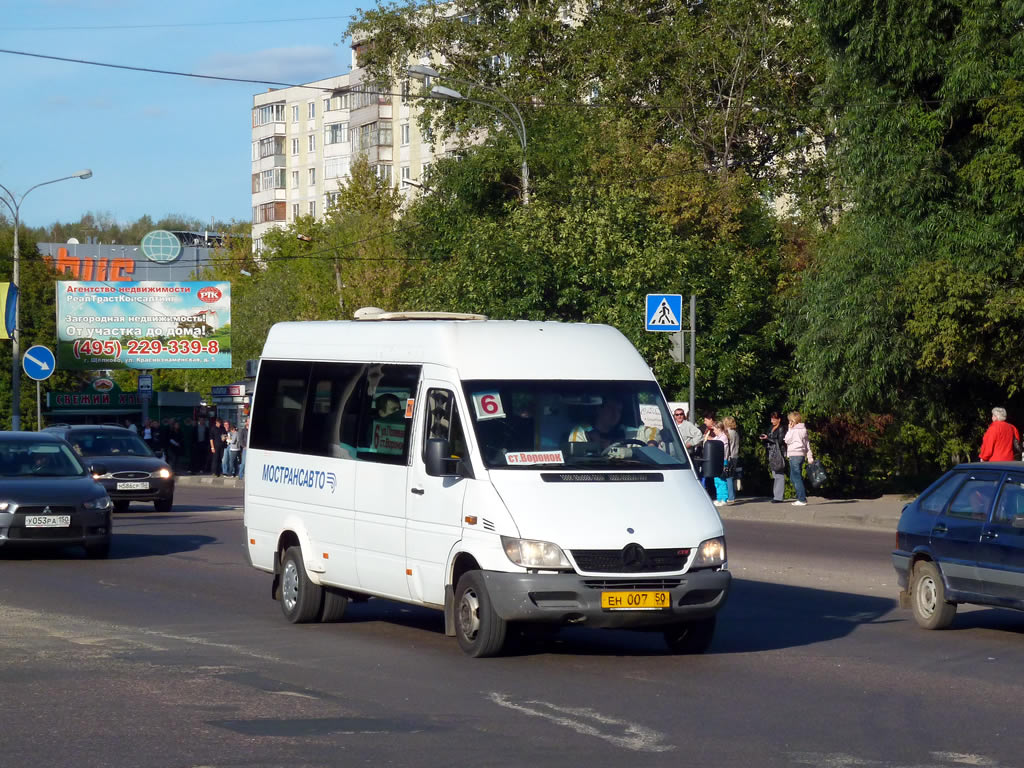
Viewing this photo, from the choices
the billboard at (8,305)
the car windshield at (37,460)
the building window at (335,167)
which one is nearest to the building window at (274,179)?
the building window at (335,167)

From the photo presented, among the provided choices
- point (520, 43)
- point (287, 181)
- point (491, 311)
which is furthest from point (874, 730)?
point (287, 181)

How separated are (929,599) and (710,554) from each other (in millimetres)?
3111

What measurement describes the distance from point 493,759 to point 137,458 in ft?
75.9

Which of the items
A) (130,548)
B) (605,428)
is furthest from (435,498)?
(130,548)

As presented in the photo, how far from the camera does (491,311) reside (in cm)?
3784

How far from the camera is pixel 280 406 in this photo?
13.8 m

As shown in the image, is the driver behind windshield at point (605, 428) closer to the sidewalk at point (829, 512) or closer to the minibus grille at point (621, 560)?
the minibus grille at point (621, 560)

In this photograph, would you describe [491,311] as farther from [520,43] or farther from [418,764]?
[418,764]

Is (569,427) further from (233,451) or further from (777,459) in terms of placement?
(233,451)

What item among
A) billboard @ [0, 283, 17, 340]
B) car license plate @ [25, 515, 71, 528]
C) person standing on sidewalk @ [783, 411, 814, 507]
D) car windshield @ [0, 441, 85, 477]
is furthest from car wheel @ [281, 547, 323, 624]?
billboard @ [0, 283, 17, 340]

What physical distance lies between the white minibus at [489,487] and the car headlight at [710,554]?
0.04ft

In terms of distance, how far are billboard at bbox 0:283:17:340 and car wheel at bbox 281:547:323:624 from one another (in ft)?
131

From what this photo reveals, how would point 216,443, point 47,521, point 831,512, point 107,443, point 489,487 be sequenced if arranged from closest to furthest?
1. point 489,487
2. point 47,521
3. point 831,512
4. point 107,443
5. point 216,443

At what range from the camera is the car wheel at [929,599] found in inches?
500
